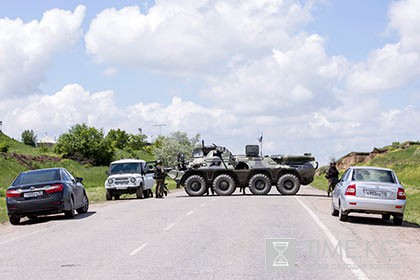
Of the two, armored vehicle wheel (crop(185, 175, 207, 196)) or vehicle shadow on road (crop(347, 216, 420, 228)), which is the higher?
armored vehicle wheel (crop(185, 175, 207, 196))

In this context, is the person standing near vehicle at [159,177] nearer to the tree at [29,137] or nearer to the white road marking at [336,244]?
the white road marking at [336,244]

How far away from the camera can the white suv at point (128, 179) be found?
3184 cm

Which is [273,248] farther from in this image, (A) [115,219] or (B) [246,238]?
(A) [115,219]

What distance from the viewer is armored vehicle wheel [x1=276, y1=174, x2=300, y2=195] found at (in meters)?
32.2

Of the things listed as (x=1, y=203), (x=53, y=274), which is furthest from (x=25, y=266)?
(x=1, y=203)

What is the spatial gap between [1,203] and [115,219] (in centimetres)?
1220

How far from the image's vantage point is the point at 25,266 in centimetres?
1033

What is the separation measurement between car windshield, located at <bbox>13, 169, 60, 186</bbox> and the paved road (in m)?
1.45

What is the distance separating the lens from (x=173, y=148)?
10538cm

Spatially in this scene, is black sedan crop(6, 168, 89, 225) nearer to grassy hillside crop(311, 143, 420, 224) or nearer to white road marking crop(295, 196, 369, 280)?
white road marking crop(295, 196, 369, 280)

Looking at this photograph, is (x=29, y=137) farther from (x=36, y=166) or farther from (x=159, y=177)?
(x=159, y=177)

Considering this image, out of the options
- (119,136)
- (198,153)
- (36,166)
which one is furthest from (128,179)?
(119,136)

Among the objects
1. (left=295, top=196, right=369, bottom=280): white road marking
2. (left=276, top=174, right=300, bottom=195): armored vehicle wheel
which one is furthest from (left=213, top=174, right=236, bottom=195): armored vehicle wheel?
(left=295, top=196, right=369, bottom=280): white road marking

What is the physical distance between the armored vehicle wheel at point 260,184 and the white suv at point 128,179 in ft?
17.3
